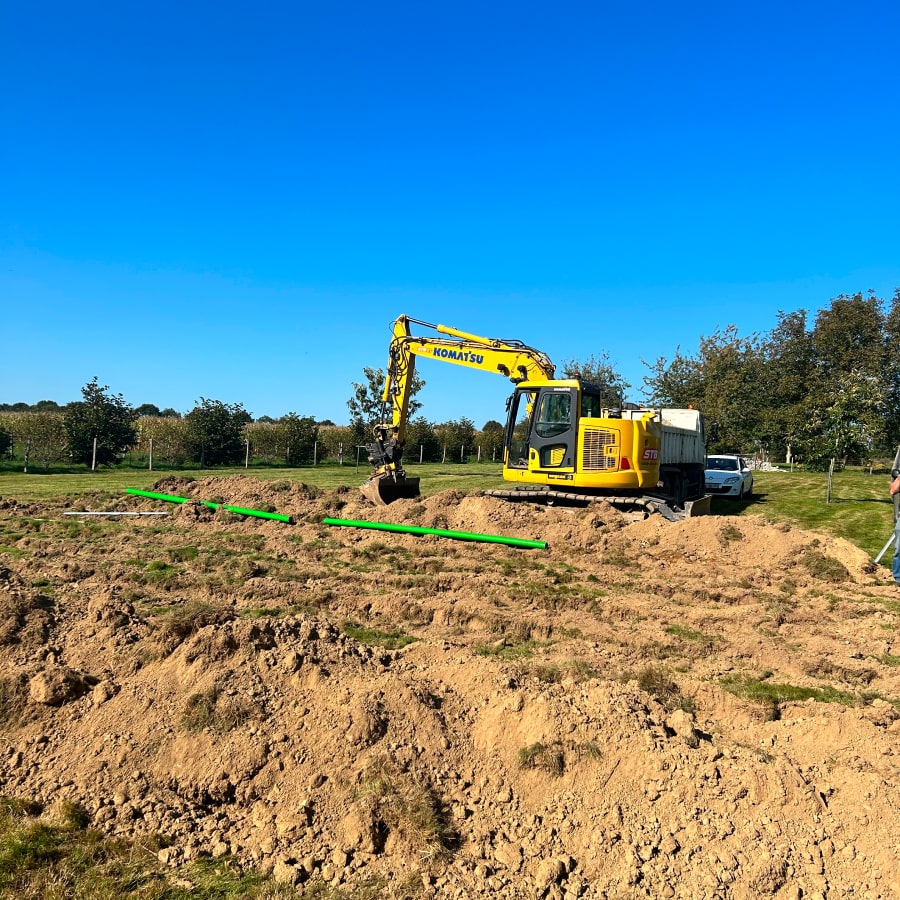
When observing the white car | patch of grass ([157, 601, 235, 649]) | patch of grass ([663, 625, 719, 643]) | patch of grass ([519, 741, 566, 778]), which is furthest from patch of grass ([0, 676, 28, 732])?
the white car

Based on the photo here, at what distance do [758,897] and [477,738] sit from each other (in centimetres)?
183

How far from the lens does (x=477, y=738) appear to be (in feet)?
14.8

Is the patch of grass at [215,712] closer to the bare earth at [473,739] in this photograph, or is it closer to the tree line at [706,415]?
the bare earth at [473,739]

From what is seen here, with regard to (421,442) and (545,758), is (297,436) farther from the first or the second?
(545,758)

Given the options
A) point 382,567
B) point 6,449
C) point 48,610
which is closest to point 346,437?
point 6,449

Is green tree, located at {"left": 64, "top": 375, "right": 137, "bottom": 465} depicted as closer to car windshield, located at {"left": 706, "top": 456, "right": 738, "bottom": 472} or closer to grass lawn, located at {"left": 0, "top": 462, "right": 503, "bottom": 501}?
grass lawn, located at {"left": 0, "top": 462, "right": 503, "bottom": 501}

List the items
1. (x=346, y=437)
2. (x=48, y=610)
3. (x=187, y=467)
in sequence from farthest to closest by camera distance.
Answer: (x=346, y=437) < (x=187, y=467) < (x=48, y=610)

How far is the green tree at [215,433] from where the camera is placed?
34.0 m

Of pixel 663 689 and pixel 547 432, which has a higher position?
pixel 547 432

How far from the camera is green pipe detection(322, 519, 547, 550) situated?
12.0m

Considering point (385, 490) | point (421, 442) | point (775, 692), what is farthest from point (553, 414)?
point (421, 442)

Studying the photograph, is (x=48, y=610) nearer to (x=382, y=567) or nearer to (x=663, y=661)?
(x=382, y=567)

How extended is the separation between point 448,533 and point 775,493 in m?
16.7

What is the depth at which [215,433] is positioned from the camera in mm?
34531
